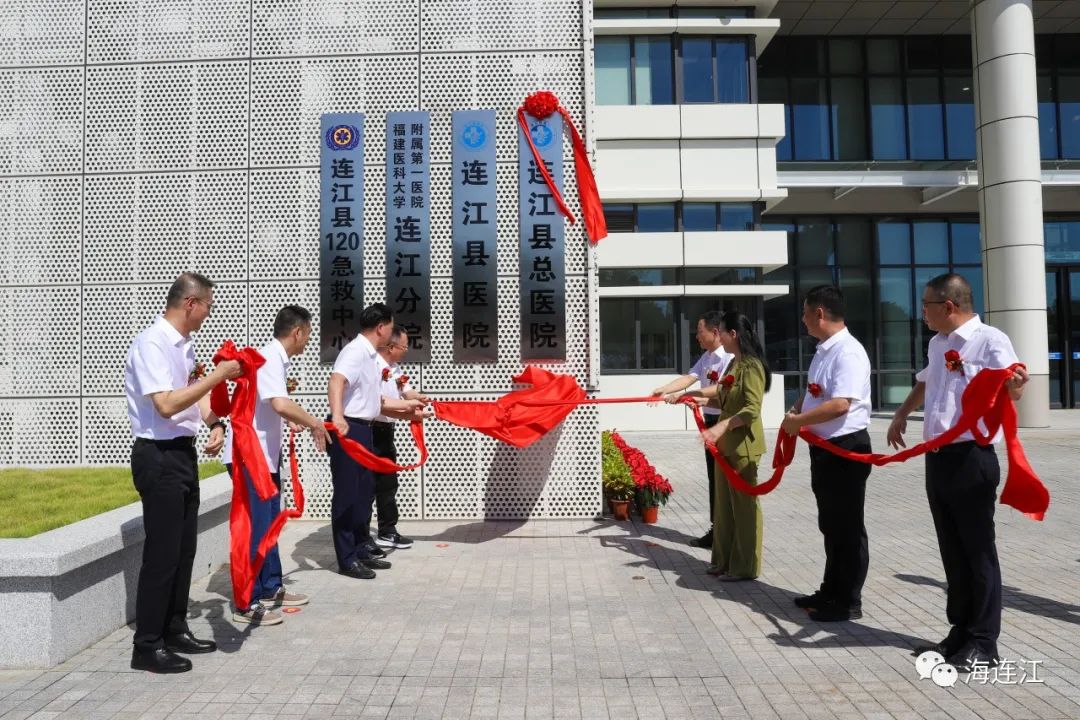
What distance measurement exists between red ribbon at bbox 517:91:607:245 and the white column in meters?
13.6

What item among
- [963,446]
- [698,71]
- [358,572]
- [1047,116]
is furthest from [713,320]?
[1047,116]

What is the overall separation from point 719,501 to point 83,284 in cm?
728

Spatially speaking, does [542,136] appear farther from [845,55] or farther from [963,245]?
[963,245]

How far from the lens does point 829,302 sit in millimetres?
4914

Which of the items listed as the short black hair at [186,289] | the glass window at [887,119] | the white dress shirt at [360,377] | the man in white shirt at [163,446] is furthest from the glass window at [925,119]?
the man in white shirt at [163,446]

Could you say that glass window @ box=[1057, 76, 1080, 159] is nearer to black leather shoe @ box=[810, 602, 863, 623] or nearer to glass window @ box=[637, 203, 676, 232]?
glass window @ box=[637, 203, 676, 232]

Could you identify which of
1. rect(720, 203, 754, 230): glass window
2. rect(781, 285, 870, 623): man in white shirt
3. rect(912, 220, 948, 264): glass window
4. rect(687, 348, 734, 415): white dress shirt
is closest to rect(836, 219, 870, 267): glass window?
rect(912, 220, 948, 264): glass window

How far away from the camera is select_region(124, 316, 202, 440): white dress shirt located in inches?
156

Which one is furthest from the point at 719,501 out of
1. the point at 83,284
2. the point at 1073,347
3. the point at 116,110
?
the point at 1073,347

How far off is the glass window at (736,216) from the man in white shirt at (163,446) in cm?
1659

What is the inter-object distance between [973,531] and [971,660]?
0.69m

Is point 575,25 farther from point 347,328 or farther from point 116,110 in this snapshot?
point 116,110

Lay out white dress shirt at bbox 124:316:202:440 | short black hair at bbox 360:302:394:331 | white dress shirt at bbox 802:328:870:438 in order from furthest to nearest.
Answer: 1. short black hair at bbox 360:302:394:331
2. white dress shirt at bbox 802:328:870:438
3. white dress shirt at bbox 124:316:202:440

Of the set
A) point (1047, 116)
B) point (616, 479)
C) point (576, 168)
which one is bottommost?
point (616, 479)
